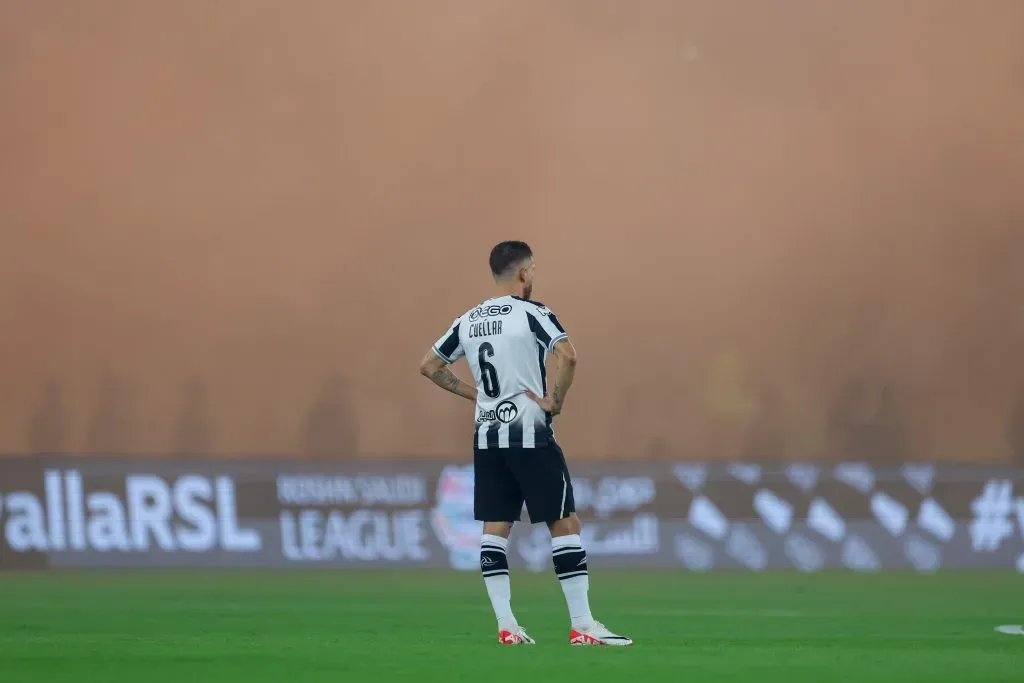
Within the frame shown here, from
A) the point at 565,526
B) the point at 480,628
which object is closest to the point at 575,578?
the point at 565,526

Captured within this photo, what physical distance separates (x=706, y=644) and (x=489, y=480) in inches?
49.5

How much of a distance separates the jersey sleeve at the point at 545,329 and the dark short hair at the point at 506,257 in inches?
8.5

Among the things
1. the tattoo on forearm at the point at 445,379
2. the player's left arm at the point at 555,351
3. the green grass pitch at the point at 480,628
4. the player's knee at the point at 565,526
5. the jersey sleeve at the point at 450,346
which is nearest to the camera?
the green grass pitch at the point at 480,628

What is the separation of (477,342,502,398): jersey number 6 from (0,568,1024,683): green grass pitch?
3.53 feet

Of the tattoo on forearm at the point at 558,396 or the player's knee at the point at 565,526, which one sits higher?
the tattoo on forearm at the point at 558,396

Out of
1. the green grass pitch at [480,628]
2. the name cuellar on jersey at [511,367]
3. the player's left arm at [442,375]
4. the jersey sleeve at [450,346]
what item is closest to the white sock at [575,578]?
the green grass pitch at [480,628]

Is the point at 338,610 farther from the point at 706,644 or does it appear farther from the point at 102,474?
the point at 102,474

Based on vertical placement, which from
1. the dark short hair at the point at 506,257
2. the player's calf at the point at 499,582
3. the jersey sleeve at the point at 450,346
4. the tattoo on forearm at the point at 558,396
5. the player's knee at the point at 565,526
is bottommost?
the player's calf at the point at 499,582

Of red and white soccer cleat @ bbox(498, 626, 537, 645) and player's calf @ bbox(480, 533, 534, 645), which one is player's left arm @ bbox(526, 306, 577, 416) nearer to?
player's calf @ bbox(480, 533, 534, 645)

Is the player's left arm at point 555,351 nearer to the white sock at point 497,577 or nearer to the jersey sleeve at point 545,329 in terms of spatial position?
the jersey sleeve at point 545,329

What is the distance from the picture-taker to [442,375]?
22.3ft

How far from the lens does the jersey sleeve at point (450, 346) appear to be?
6.66 m

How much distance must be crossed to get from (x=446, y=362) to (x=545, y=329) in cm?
60

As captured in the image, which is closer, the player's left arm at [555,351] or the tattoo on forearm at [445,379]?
the player's left arm at [555,351]
